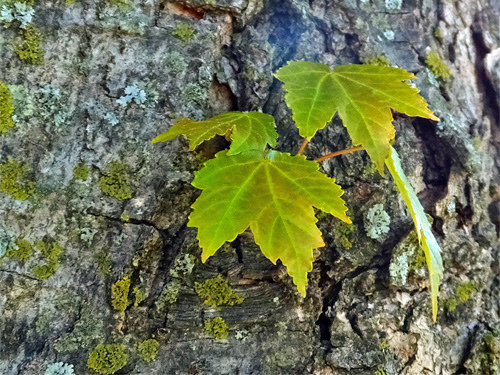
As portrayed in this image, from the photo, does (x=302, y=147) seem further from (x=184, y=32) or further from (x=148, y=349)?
(x=148, y=349)

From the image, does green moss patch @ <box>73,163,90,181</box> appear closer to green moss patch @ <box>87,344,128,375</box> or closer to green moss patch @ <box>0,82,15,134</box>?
green moss patch @ <box>0,82,15,134</box>

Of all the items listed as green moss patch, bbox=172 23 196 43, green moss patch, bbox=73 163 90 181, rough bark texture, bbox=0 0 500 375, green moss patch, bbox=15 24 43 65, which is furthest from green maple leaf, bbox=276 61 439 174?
green moss patch, bbox=15 24 43 65

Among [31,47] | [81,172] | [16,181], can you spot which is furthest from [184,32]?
[16,181]

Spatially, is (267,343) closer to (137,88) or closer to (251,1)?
(137,88)

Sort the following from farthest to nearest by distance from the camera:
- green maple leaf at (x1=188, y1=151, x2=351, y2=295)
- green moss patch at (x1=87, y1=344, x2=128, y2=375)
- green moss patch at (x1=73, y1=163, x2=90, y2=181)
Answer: green moss patch at (x1=73, y1=163, x2=90, y2=181), green moss patch at (x1=87, y1=344, x2=128, y2=375), green maple leaf at (x1=188, y1=151, x2=351, y2=295)

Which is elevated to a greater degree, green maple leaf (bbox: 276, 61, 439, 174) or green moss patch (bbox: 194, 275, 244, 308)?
green maple leaf (bbox: 276, 61, 439, 174)

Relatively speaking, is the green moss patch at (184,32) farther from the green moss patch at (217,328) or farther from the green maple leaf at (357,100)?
the green moss patch at (217,328)
